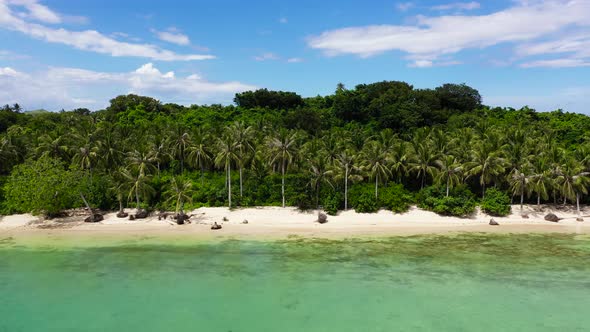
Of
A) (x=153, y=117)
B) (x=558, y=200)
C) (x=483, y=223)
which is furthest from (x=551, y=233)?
(x=153, y=117)

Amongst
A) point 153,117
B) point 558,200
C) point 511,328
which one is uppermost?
point 153,117

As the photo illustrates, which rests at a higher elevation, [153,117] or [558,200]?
[153,117]

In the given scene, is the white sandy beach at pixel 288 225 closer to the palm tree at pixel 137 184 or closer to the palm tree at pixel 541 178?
the palm tree at pixel 137 184

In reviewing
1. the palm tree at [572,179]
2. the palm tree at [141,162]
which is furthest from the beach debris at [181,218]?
the palm tree at [572,179]

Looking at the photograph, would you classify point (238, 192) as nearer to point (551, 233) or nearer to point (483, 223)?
point (483, 223)

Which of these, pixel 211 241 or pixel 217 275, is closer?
pixel 217 275

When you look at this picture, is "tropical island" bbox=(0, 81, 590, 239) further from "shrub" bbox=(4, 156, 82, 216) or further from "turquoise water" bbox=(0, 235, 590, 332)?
"turquoise water" bbox=(0, 235, 590, 332)
